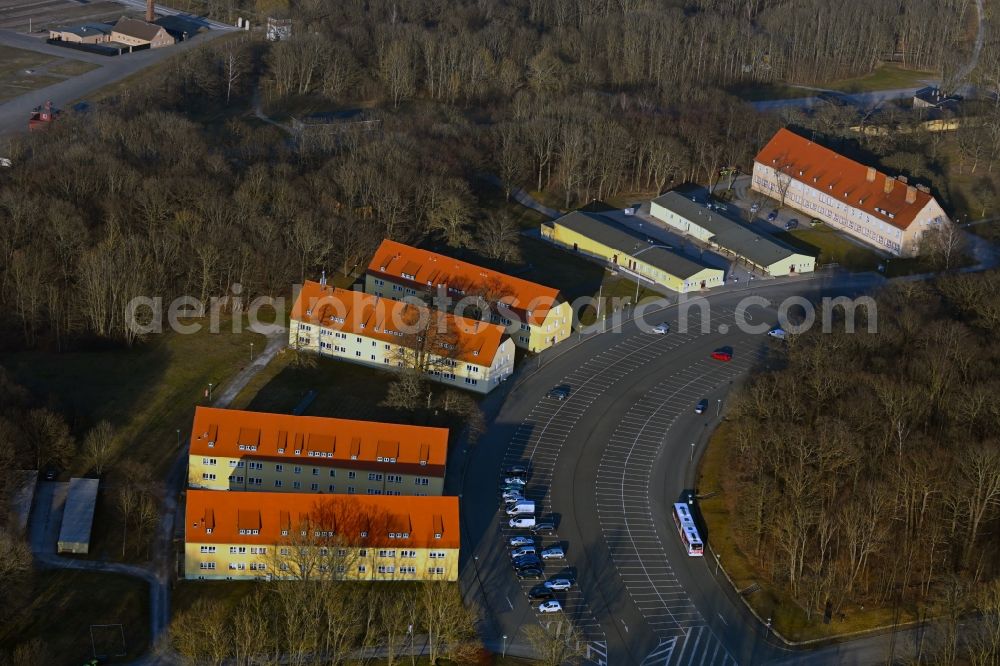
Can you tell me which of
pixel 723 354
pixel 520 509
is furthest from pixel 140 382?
pixel 723 354

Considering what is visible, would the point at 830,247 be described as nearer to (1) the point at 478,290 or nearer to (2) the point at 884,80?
(1) the point at 478,290

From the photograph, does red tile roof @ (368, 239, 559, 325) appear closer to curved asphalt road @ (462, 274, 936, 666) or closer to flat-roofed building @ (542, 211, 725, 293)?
curved asphalt road @ (462, 274, 936, 666)

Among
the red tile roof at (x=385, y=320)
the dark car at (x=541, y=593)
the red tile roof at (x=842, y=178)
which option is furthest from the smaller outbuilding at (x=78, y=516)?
the red tile roof at (x=842, y=178)

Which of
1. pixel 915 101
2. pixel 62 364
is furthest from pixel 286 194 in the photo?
pixel 915 101

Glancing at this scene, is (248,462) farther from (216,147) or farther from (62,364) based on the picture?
(216,147)

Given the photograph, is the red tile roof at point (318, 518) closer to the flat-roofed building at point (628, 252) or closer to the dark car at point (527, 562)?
the dark car at point (527, 562)
